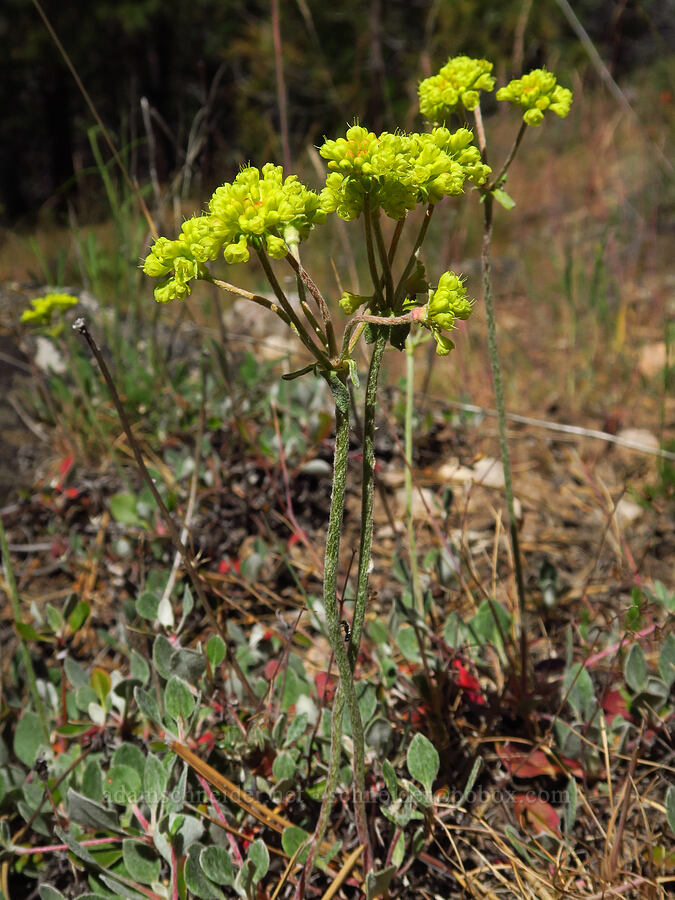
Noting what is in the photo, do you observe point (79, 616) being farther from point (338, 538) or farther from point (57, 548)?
point (338, 538)

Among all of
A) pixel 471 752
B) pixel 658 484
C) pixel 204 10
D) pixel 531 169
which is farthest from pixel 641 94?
pixel 204 10

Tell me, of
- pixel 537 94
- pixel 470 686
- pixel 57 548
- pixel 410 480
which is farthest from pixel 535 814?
pixel 57 548

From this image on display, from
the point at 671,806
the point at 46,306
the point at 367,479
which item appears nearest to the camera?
the point at 367,479

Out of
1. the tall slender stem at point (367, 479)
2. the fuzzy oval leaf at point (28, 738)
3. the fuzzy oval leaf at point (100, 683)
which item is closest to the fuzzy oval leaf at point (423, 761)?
the tall slender stem at point (367, 479)

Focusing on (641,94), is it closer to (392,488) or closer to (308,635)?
(392,488)

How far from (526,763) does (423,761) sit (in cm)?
30

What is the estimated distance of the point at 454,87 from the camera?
1121 millimetres

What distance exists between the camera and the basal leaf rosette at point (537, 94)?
1138mm

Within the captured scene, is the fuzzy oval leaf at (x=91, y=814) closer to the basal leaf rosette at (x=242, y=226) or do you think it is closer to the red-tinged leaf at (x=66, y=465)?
the basal leaf rosette at (x=242, y=226)

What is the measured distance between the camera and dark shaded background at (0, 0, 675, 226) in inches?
390

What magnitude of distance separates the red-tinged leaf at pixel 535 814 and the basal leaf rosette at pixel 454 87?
1.23m

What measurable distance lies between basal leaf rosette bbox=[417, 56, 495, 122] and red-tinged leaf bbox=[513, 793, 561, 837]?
1225 millimetres

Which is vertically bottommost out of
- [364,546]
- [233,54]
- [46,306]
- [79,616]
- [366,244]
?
[79,616]

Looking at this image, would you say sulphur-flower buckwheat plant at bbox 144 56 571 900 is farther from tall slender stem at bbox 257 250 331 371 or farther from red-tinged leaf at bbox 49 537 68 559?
red-tinged leaf at bbox 49 537 68 559
